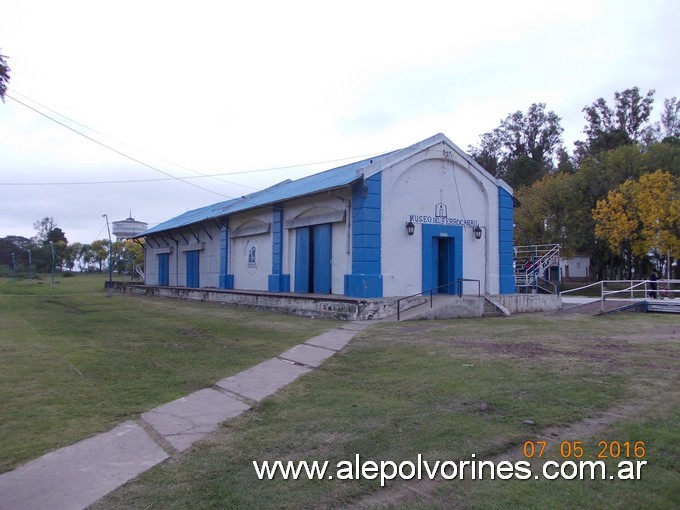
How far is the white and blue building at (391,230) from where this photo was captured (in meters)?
17.8

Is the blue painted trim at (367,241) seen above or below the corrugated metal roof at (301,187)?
below

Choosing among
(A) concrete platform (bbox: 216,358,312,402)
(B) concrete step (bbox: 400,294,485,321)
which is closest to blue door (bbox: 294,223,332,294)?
(B) concrete step (bbox: 400,294,485,321)

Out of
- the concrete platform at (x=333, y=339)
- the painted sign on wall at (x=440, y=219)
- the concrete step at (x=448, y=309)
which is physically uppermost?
the painted sign on wall at (x=440, y=219)

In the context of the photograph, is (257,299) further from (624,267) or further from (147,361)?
(624,267)

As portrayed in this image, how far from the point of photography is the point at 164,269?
38312 millimetres

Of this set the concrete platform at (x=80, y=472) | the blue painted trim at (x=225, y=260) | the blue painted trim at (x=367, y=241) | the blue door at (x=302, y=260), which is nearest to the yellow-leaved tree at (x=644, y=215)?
the blue painted trim at (x=367, y=241)

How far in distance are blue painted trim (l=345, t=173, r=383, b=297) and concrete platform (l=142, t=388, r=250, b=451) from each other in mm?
11021

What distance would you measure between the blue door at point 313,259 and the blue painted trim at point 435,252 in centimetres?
350

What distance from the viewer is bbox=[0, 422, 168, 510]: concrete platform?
145 inches

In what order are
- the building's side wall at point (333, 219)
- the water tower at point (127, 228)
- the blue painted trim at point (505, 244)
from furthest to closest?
the water tower at point (127, 228)
the blue painted trim at point (505, 244)
the building's side wall at point (333, 219)

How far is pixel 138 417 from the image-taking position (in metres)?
5.59

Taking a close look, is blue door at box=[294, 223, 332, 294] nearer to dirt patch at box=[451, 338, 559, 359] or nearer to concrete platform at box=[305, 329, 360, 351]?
concrete platform at box=[305, 329, 360, 351]

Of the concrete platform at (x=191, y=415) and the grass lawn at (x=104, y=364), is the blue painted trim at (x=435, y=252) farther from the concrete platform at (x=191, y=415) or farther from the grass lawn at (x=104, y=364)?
the concrete platform at (x=191, y=415)

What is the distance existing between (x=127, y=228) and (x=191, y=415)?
44.0 metres
